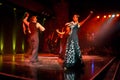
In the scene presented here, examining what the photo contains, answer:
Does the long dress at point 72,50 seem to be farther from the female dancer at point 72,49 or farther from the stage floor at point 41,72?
the stage floor at point 41,72

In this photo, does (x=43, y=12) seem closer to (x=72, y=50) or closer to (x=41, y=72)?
(x=72, y=50)

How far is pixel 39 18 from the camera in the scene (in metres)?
20.3

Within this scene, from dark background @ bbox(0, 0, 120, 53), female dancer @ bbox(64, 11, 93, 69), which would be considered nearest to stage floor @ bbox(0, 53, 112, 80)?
female dancer @ bbox(64, 11, 93, 69)

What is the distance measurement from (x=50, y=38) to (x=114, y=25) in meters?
11.8

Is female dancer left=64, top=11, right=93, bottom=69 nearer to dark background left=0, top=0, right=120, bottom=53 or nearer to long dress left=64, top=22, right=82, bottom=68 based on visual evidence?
long dress left=64, top=22, right=82, bottom=68

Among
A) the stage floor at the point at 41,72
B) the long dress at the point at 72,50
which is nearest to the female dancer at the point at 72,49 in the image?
the long dress at the point at 72,50

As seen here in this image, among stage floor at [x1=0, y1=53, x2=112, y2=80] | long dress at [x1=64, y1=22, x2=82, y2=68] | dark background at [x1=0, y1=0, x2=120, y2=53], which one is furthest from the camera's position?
dark background at [x1=0, y1=0, x2=120, y2=53]

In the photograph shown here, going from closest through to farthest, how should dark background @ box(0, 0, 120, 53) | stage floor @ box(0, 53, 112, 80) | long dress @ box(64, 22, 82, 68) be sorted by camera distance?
stage floor @ box(0, 53, 112, 80) → long dress @ box(64, 22, 82, 68) → dark background @ box(0, 0, 120, 53)

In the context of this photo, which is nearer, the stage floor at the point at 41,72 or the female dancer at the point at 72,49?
the stage floor at the point at 41,72

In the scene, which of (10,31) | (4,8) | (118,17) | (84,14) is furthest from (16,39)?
(118,17)

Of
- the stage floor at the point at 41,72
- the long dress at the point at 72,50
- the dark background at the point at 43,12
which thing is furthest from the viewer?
the dark background at the point at 43,12

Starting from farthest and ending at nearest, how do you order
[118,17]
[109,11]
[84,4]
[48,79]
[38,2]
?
[118,17]
[109,11]
[84,4]
[38,2]
[48,79]

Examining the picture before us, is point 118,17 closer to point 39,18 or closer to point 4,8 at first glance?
point 39,18

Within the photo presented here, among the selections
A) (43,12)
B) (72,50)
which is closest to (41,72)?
(72,50)
